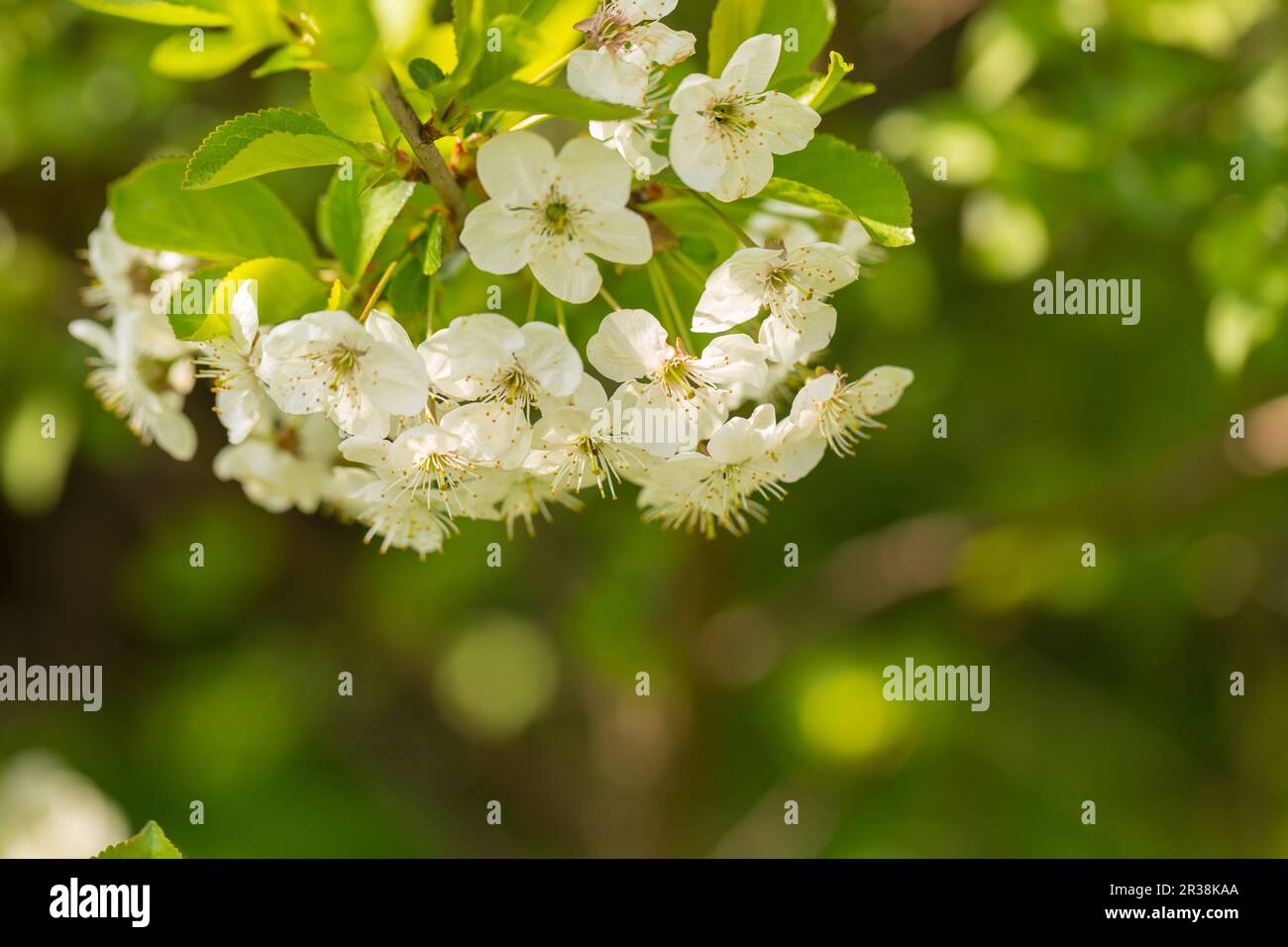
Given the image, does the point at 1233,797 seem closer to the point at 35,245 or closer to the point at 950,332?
the point at 950,332

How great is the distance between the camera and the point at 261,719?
11.2 feet

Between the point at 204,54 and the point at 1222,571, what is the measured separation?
2.50m

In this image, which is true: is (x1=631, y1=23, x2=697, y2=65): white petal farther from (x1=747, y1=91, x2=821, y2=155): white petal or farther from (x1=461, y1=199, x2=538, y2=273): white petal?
(x1=461, y1=199, x2=538, y2=273): white petal

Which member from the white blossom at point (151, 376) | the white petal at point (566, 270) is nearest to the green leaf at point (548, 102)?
the white petal at point (566, 270)

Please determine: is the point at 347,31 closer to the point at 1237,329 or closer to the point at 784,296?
the point at 784,296

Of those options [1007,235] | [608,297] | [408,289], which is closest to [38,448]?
[408,289]

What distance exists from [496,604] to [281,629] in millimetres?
802

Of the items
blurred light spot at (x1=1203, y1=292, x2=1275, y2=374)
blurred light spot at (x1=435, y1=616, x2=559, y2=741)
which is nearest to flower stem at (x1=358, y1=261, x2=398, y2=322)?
blurred light spot at (x1=1203, y1=292, x2=1275, y2=374)

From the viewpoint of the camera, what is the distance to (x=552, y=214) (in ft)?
3.10

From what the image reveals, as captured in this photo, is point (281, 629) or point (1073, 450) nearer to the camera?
point (1073, 450)

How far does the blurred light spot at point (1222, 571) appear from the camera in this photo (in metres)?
2.60

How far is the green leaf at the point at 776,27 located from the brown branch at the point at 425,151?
29 centimetres
